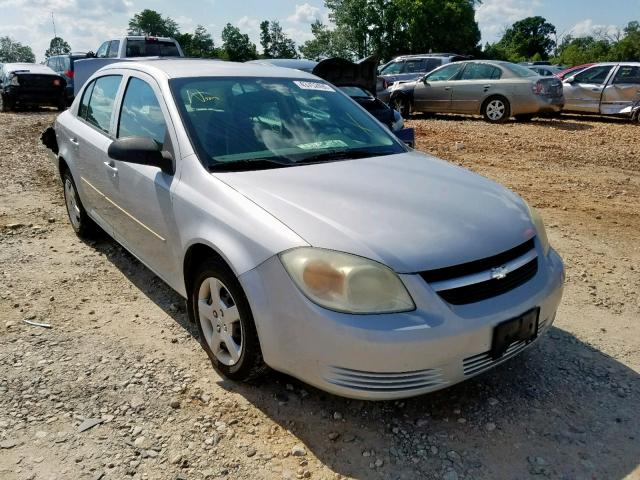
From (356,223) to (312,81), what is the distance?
187 cm

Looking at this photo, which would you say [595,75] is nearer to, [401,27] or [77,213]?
[77,213]

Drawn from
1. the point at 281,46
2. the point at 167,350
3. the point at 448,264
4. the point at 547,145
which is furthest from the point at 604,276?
the point at 281,46

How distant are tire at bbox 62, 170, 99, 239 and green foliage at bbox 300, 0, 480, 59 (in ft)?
169

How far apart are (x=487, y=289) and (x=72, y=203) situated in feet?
Answer: 12.9

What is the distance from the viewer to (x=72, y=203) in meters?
4.96

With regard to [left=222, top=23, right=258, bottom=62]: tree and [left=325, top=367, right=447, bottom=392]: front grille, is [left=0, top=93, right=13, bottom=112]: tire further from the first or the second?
[left=222, top=23, right=258, bottom=62]: tree

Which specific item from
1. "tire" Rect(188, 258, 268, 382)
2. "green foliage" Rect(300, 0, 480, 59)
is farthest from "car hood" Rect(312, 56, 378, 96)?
"green foliage" Rect(300, 0, 480, 59)

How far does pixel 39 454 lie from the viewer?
2387mm

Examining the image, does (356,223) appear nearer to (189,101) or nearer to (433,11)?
(189,101)

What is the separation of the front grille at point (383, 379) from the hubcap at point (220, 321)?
1.87 ft

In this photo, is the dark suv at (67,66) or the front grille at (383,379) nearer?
the front grille at (383,379)

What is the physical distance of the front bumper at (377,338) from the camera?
86.3 inches

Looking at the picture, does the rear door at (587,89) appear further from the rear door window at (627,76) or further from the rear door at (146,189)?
the rear door at (146,189)

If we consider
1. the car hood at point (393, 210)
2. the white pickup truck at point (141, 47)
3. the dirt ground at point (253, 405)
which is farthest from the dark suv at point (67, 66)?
the car hood at point (393, 210)
